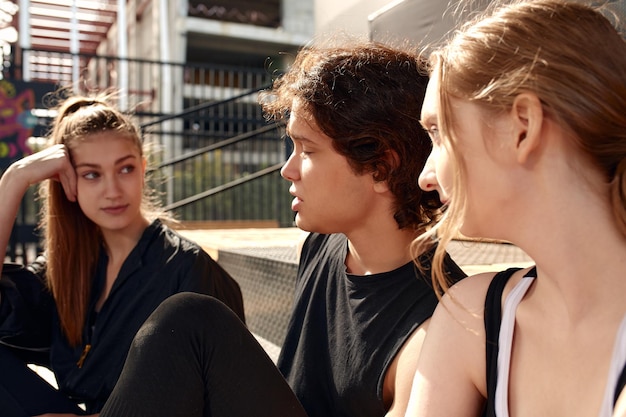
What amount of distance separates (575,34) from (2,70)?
6.50m

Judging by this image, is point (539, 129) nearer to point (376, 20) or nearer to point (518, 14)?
point (518, 14)

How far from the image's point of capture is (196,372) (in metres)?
1.16

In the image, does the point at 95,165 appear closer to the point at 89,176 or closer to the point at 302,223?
the point at 89,176

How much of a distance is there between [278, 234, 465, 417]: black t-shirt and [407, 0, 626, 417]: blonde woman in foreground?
307 mm

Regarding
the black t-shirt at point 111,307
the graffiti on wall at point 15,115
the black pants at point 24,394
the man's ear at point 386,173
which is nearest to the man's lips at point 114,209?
the black t-shirt at point 111,307

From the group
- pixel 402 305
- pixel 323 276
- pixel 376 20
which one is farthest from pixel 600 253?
pixel 376 20

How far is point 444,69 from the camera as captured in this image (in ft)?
2.95

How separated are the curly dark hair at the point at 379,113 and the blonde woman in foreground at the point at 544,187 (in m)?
0.44

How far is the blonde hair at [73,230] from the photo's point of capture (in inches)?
70.9

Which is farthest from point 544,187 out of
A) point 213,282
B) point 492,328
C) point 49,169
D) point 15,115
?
point 15,115

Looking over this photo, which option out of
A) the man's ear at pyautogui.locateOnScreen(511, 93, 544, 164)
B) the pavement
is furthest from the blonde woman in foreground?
the pavement

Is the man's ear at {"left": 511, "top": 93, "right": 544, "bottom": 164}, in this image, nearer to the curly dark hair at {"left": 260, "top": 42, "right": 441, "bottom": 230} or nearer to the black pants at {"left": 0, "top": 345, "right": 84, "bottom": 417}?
the curly dark hair at {"left": 260, "top": 42, "right": 441, "bottom": 230}

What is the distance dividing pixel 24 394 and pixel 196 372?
73 centimetres

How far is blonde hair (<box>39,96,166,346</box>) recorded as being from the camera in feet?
Result: 5.90
